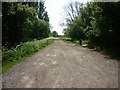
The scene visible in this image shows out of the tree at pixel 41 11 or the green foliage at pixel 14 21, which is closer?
the green foliage at pixel 14 21

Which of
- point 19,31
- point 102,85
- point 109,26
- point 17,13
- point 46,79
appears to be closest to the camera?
point 102,85

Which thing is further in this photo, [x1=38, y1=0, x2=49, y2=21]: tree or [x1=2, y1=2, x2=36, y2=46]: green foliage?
[x1=38, y1=0, x2=49, y2=21]: tree

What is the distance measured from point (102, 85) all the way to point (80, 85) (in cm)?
84

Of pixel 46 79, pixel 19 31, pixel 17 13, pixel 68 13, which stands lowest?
pixel 46 79

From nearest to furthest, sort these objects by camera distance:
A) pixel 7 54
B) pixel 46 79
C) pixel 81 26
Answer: pixel 46 79 → pixel 7 54 → pixel 81 26

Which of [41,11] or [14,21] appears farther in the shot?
[41,11]

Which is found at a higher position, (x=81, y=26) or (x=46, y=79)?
(x=81, y=26)

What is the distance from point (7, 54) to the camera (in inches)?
413

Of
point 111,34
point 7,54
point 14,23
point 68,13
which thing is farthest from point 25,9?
point 68,13

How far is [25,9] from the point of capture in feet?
70.4

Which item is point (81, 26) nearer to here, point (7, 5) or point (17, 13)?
point (17, 13)

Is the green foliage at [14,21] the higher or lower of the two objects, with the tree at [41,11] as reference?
lower

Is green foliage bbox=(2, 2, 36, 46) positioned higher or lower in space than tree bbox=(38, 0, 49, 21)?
lower

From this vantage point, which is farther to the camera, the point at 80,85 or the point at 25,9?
the point at 25,9
